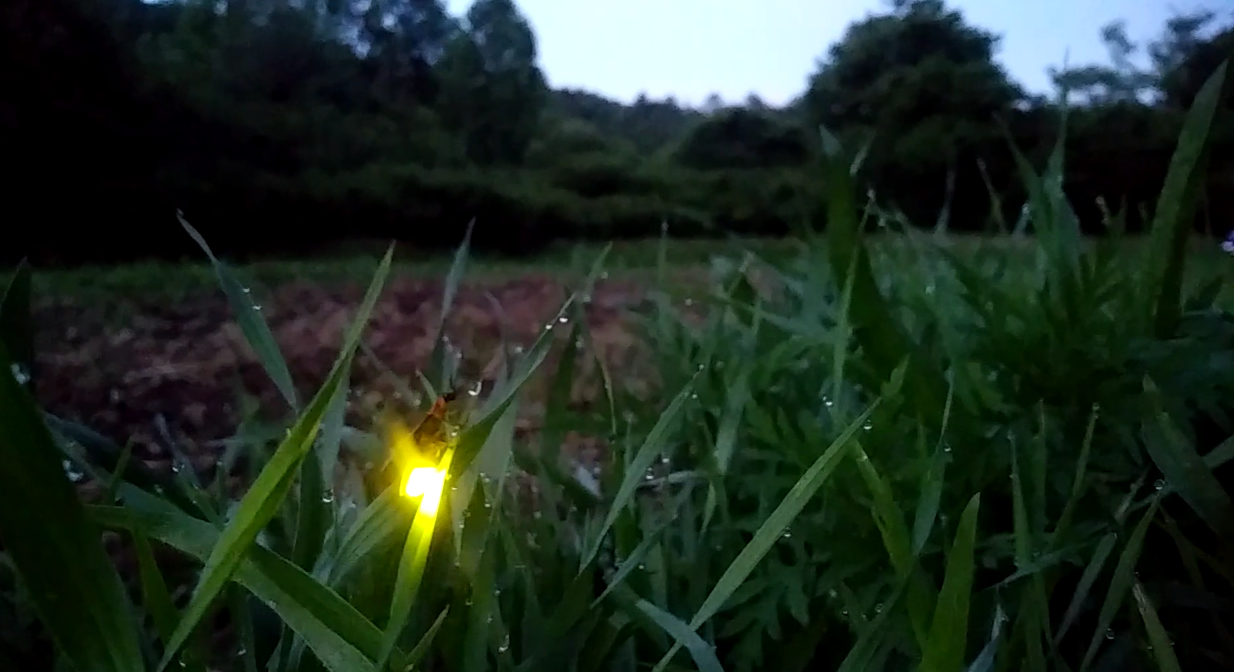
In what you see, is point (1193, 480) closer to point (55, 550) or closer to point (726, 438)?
point (726, 438)

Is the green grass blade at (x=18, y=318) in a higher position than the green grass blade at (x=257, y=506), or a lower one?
higher

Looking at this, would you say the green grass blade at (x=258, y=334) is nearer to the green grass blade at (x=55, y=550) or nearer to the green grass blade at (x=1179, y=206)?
the green grass blade at (x=55, y=550)

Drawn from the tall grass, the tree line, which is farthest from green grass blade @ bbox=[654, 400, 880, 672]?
the tree line

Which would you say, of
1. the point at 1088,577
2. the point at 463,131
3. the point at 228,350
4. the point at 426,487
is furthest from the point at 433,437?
the point at 463,131

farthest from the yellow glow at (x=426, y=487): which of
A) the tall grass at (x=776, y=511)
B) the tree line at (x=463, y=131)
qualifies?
the tree line at (x=463, y=131)

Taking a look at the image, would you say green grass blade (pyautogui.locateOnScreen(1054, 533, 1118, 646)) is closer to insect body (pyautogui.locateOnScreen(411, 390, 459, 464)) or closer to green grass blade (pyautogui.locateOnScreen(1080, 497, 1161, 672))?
green grass blade (pyautogui.locateOnScreen(1080, 497, 1161, 672))

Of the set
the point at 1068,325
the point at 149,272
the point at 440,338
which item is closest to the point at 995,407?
the point at 1068,325

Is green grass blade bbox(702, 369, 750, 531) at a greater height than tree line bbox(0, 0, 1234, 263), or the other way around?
tree line bbox(0, 0, 1234, 263)
